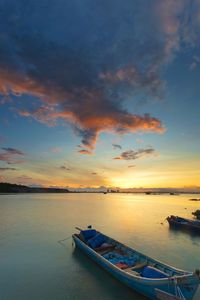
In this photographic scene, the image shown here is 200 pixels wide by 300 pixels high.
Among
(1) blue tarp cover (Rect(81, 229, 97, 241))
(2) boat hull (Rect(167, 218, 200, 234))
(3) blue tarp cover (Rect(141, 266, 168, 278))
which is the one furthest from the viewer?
(2) boat hull (Rect(167, 218, 200, 234))

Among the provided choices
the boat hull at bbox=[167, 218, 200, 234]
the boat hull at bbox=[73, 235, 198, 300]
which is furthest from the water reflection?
the boat hull at bbox=[73, 235, 198, 300]

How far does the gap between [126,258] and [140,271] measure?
2.51m

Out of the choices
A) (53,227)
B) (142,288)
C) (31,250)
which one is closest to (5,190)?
(53,227)

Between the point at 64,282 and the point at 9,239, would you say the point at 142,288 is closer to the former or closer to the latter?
the point at 64,282

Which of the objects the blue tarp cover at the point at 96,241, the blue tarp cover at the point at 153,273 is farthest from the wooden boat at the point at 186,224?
the blue tarp cover at the point at 153,273

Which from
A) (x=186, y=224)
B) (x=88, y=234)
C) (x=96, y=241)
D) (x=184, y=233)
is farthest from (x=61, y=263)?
(x=186, y=224)

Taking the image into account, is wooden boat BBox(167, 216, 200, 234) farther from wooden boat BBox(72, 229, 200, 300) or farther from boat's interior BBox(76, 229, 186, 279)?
wooden boat BBox(72, 229, 200, 300)

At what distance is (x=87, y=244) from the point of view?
20062mm

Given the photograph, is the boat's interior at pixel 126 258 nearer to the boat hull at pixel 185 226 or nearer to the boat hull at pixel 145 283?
the boat hull at pixel 145 283

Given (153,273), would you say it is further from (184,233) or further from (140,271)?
(184,233)

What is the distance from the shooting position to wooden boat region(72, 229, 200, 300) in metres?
10.5

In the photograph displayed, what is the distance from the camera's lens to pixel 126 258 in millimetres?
16500

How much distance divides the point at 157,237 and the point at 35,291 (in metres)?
22.2

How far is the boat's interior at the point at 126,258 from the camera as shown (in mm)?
12555
